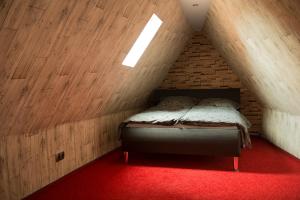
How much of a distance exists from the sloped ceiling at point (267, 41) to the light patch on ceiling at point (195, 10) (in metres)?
0.11

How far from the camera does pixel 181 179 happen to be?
10.3 feet

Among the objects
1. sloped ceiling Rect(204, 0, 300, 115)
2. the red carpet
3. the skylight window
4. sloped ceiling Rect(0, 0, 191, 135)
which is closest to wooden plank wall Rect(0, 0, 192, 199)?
sloped ceiling Rect(0, 0, 191, 135)

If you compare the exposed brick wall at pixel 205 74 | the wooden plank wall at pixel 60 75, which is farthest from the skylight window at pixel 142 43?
the exposed brick wall at pixel 205 74

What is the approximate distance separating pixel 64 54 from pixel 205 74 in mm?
4159

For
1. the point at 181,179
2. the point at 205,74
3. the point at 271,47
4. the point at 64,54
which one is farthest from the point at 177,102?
the point at 64,54

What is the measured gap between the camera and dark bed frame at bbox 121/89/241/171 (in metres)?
3.41

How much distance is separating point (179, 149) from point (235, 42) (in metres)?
1.84

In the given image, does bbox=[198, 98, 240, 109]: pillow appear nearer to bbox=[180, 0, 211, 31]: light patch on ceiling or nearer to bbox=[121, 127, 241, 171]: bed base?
bbox=[180, 0, 211, 31]: light patch on ceiling

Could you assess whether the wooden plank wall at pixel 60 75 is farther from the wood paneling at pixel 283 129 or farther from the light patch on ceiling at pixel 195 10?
the wood paneling at pixel 283 129

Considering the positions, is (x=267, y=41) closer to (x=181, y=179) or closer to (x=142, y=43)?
(x=142, y=43)

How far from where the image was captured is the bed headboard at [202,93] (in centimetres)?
562

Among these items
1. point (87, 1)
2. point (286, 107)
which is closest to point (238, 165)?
point (286, 107)

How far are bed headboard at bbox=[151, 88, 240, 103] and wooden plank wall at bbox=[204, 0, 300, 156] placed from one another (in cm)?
75

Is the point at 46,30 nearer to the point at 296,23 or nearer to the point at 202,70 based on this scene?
the point at 296,23
